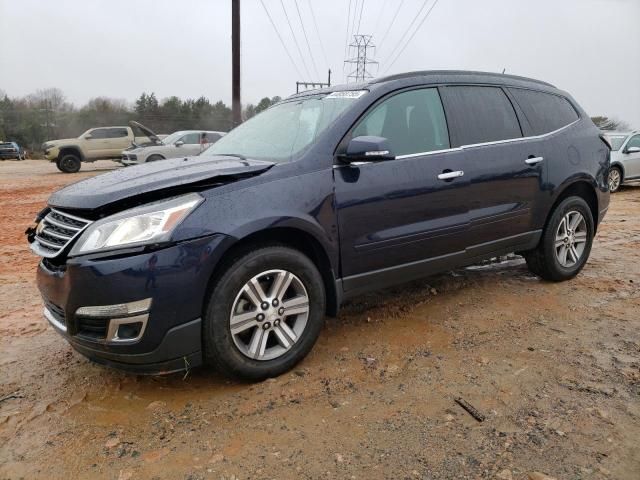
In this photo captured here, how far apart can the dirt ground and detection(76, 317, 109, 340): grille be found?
0.43m

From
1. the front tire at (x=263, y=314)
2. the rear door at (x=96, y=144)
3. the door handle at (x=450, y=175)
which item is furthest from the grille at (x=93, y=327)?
the rear door at (x=96, y=144)

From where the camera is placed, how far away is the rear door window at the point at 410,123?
10.9 feet

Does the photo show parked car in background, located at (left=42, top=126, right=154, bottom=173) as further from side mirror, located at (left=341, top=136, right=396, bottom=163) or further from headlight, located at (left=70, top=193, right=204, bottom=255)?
headlight, located at (left=70, top=193, right=204, bottom=255)

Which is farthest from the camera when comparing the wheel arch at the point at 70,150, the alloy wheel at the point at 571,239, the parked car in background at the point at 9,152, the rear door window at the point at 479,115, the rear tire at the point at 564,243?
the parked car in background at the point at 9,152

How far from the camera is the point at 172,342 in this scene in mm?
2521

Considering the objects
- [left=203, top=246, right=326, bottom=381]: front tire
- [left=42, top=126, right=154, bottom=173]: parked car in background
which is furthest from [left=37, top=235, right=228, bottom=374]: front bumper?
[left=42, top=126, right=154, bottom=173]: parked car in background

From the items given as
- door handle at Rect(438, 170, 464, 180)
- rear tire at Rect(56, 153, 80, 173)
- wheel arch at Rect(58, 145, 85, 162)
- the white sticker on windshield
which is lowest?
rear tire at Rect(56, 153, 80, 173)

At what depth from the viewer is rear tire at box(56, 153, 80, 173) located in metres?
20.1

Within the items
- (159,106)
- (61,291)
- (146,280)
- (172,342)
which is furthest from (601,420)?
(159,106)

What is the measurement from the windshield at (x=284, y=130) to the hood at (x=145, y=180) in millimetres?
243

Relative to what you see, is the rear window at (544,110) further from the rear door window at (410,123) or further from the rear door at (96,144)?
the rear door at (96,144)

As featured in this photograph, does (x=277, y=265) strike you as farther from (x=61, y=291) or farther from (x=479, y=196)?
(x=479, y=196)

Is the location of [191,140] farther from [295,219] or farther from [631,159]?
[295,219]

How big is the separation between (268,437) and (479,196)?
2.32 meters
